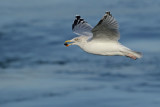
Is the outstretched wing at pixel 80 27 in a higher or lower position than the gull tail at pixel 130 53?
higher

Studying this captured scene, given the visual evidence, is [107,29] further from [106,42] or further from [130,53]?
[130,53]

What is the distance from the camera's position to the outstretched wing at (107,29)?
4.84 meters

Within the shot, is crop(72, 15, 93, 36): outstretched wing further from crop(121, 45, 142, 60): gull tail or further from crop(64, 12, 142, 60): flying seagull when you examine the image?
crop(121, 45, 142, 60): gull tail

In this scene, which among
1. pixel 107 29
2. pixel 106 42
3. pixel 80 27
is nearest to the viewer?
pixel 107 29

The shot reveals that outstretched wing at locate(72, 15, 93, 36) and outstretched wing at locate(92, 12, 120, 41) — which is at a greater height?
outstretched wing at locate(72, 15, 93, 36)

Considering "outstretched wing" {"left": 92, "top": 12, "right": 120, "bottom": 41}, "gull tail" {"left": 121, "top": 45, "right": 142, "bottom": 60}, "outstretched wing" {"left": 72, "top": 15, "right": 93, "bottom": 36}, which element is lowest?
"gull tail" {"left": 121, "top": 45, "right": 142, "bottom": 60}

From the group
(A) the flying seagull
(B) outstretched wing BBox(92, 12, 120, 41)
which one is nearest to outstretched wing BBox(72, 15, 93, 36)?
(A) the flying seagull

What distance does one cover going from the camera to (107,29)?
500 centimetres

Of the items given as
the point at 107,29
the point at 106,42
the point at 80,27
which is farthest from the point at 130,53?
the point at 80,27

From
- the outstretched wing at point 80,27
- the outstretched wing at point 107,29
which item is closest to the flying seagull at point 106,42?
the outstretched wing at point 107,29

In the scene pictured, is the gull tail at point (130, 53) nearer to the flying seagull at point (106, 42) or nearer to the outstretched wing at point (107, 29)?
the flying seagull at point (106, 42)

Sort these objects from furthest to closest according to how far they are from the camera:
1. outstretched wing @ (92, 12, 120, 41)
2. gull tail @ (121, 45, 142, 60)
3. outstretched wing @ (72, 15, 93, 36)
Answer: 1. outstretched wing @ (72, 15, 93, 36)
2. gull tail @ (121, 45, 142, 60)
3. outstretched wing @ (92, 12, 120, 41)

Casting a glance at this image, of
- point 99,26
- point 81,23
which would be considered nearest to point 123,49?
point 99,26

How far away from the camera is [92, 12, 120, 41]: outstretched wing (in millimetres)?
4844
